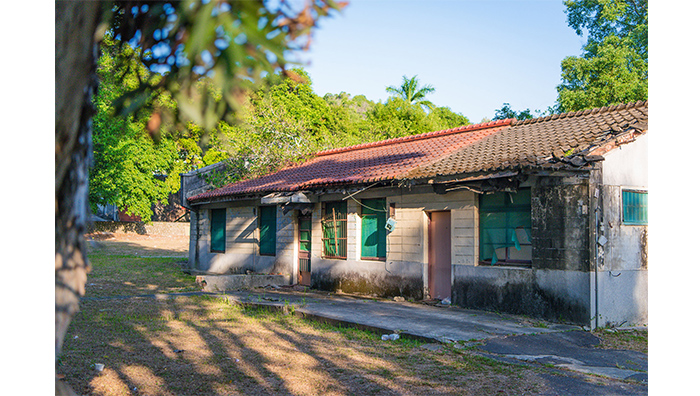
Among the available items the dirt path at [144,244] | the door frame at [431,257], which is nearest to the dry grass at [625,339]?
the door frame at [431,257]

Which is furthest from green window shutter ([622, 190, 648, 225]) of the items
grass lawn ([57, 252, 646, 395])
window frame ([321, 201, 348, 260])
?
window frame ([321, 201, 348, 260])

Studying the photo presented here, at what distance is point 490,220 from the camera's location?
11.2 m

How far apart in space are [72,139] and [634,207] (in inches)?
398

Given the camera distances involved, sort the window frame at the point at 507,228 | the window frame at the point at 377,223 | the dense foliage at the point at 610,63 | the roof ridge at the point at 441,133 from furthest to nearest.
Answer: the dense foliage at the point at 610,63
the roof ridge at the point at 441,133
the window frame at the point at 377,223
the window frame at the point at 507,228

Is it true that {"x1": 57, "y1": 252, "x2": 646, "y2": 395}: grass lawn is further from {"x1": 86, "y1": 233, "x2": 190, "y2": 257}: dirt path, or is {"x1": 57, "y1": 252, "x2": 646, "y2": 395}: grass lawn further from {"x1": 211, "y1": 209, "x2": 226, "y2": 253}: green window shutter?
{"x1": 86, "y1": 233, "x2": 190, "y2": 257}: dirt path

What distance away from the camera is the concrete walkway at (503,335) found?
6387mm

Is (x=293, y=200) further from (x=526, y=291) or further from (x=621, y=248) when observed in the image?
(x=621, y=248)

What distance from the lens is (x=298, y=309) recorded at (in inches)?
422

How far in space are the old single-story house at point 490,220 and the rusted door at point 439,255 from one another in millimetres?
25

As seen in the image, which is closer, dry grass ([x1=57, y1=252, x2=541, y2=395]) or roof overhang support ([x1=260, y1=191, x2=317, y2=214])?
dry grass ([x1=57, y1=252, x2=541, y2=395])

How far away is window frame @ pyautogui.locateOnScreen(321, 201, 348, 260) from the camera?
14.6 metres

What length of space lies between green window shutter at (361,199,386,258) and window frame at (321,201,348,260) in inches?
23.9

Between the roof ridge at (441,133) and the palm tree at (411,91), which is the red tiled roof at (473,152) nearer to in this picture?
the roof ridge at (441,133)

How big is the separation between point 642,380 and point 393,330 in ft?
11.4
